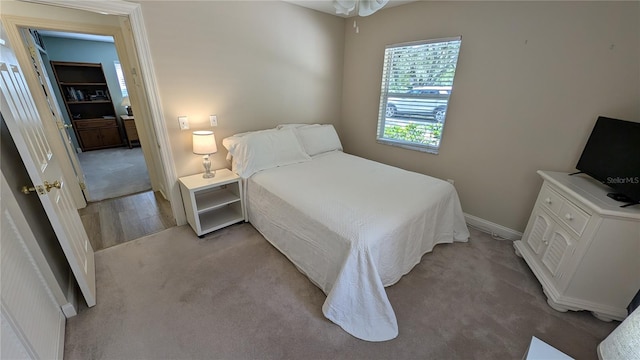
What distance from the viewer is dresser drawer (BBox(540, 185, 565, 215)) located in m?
1.78

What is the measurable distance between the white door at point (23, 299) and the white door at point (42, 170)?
11cm

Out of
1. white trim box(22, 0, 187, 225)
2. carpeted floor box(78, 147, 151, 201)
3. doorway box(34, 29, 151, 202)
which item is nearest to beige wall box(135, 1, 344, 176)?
white trim box(22, 0, 187, 225)

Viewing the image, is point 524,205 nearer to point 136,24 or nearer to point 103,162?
point 136,24

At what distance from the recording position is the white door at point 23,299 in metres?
0.98

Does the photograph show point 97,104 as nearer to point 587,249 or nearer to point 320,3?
point 320,3

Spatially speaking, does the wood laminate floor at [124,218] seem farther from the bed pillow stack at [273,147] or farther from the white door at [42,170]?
the bed pillow stack at [273,147]

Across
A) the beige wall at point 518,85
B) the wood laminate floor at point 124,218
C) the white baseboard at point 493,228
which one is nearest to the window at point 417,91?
the beige wall at point 518,85

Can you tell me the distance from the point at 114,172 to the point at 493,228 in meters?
5.60

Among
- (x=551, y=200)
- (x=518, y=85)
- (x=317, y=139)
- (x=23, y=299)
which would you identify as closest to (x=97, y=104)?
(x=317, y=139)

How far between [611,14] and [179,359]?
355cm

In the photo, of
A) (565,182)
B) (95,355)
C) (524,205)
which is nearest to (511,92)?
(565,182)

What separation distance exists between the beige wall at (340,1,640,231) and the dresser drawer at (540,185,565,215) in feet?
0.92

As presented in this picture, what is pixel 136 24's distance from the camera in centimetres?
192

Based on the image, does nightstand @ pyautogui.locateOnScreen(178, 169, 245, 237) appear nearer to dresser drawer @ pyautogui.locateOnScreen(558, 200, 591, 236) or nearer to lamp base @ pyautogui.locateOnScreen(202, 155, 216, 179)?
lamp base @ pyautogui.locateOnScreen(202, 155, 216, 179)
